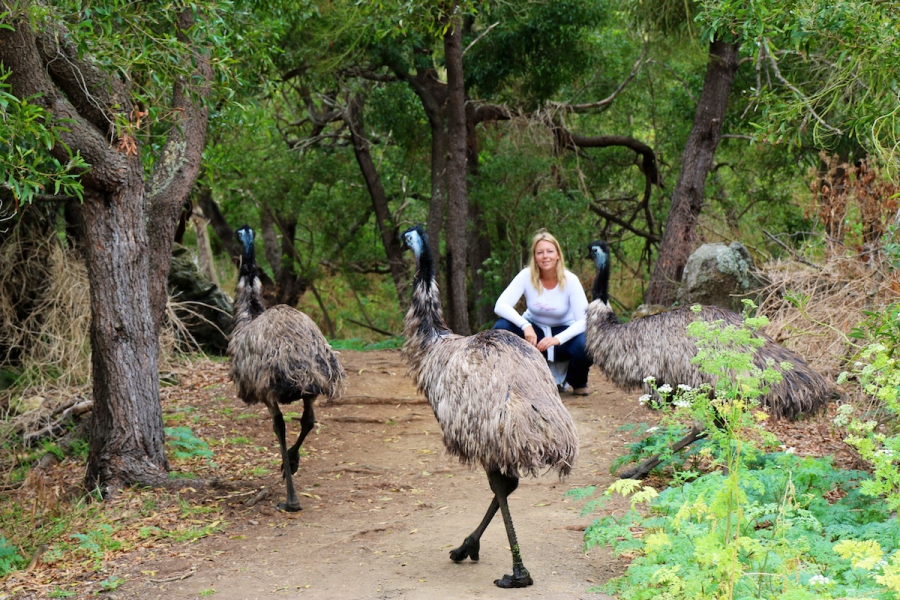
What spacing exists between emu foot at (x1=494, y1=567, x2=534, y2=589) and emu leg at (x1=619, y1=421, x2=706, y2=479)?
1.81 m

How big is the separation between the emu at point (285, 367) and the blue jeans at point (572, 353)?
2400mm

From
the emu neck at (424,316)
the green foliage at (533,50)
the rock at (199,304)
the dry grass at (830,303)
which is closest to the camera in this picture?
the emu neck at (424,316)

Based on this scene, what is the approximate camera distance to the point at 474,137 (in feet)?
44.9

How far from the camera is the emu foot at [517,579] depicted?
4.44 m

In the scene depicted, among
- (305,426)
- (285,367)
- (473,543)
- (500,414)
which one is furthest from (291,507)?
(500,414)

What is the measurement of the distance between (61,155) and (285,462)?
2.71 m

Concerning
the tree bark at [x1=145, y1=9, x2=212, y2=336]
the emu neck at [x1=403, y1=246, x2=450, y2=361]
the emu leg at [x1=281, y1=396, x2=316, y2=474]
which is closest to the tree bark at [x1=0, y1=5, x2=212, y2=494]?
the tree bark at [x1=145, y1=9, x2=212, y2=336]

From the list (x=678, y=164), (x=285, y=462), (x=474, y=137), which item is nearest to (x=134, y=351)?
(x=285, y=462)

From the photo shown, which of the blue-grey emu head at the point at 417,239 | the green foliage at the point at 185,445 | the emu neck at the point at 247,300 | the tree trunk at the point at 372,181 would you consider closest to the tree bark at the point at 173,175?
the emu neck at the point at 247,300

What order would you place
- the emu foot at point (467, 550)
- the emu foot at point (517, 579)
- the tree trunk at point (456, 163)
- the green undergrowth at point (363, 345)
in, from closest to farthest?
1. the emu foot at point (517, 579)
2. the emu foot at point (467, 550)
3. the tree trunk at point (456, 163)
4. the green undergrowth at point (363, 345)

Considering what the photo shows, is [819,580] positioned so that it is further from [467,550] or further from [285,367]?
[285,367]

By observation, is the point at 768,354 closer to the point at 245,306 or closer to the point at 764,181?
the point at 245,306

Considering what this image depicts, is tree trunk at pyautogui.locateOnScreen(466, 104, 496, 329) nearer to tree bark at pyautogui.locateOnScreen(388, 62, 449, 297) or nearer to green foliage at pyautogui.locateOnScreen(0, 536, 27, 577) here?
tree bark at pyautogui.locateOnScreen(388, 62, 449, 297)

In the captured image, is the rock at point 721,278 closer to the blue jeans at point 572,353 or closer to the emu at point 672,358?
the blue jeans at point 572,353
